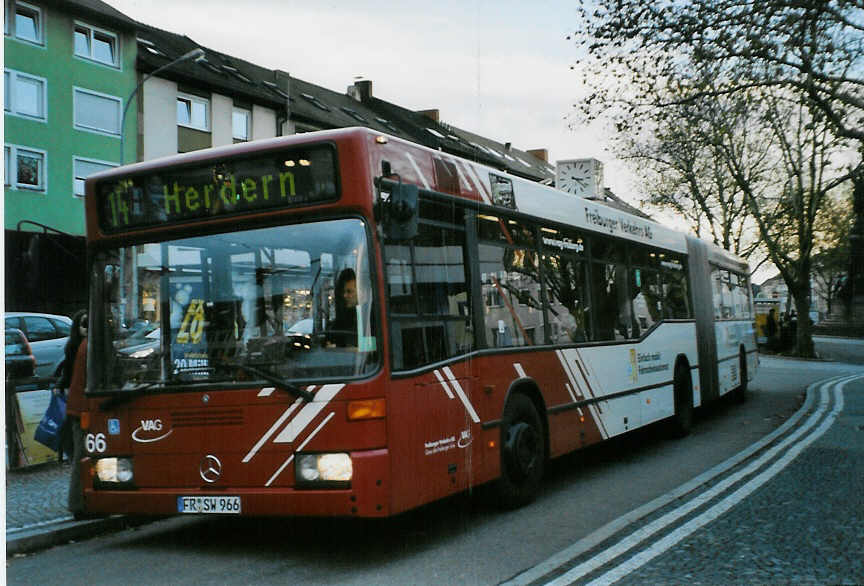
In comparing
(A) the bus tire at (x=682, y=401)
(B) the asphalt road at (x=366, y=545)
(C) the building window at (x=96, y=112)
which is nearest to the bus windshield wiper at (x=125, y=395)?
(B) the asphalt road at (x=366, y=545)

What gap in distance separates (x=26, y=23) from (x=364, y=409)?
83.3 feet

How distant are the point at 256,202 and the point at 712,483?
528cm

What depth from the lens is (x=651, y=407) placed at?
1248cm

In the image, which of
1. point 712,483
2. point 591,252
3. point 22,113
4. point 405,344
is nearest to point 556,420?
point 712,483

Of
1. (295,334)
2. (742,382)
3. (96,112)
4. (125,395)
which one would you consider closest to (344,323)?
(295,334)

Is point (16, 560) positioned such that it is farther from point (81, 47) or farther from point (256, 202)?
point (81, 47)

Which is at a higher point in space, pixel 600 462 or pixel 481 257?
pixel 481 257

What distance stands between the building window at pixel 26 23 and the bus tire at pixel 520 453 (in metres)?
22.8

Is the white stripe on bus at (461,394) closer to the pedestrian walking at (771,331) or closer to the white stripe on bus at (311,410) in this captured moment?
the white stripe on bus at (311,410)

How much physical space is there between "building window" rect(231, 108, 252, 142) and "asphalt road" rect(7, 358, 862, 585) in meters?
32.2

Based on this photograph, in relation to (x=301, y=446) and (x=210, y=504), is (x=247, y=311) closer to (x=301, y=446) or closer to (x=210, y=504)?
(x=301, y=446)

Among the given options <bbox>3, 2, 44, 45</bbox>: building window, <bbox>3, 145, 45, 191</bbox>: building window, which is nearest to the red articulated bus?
<bbox>3, 145, 45, 191</bbox>: building window

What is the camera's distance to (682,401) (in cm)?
1410

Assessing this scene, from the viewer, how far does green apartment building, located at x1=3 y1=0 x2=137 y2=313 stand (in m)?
27.5
